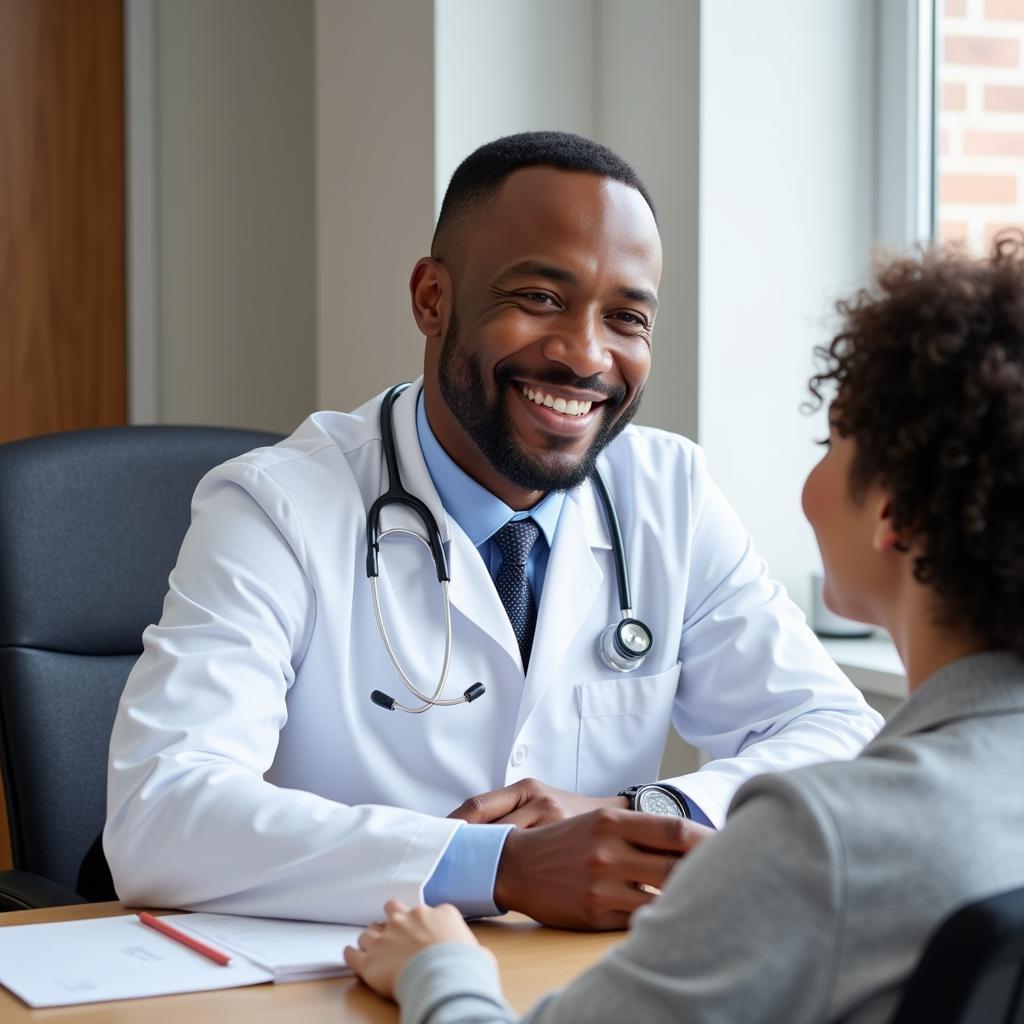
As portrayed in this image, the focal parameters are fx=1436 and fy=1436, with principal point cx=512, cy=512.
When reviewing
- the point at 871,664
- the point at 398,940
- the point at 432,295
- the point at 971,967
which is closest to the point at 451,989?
the point at 398,940

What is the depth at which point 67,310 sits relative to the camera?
2.95 metres

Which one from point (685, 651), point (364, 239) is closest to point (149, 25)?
point (364, 239)

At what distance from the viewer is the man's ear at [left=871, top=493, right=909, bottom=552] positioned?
81cm

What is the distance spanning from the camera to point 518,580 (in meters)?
1.58

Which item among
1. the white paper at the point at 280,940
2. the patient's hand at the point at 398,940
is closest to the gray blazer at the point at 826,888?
the patient's hand at the point at 398,940

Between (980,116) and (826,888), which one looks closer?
(826,888)

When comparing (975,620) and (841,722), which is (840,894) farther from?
(841,722)

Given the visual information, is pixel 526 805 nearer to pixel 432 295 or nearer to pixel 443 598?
pixel 443 598

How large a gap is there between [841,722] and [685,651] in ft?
0.69

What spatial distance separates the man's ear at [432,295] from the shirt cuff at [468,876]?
693 millimetres

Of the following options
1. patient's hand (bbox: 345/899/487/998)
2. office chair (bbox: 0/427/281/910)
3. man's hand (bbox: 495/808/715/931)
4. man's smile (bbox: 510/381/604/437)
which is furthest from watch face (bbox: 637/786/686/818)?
office chair (bbox: 0/427/281/910)

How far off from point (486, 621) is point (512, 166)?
0.51 metres

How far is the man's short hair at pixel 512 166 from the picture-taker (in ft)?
5.24

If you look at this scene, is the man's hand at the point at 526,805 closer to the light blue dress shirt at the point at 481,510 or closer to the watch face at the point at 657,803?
the watch face at the point at 657,803
